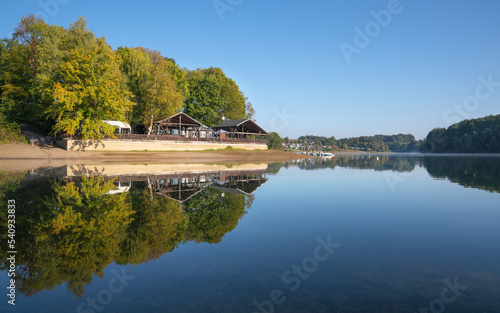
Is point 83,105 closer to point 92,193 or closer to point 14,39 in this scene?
point 14,39

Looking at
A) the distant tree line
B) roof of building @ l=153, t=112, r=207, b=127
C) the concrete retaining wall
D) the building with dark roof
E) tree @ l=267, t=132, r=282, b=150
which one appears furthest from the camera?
tree @ l=267, t=132, r=282, b=150

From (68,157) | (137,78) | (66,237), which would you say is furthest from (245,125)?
(66,237)

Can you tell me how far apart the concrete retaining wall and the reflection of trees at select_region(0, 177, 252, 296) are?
102 ft

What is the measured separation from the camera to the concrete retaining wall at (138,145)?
4203 centimetres

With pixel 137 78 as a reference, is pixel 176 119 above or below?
below

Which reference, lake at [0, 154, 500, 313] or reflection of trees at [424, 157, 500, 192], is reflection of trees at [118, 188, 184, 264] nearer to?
lake at [0, 154, 500, 313]

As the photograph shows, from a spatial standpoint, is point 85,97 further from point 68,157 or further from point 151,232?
point 151,232

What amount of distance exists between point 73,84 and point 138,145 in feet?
43.5

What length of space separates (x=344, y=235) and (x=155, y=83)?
51614mm

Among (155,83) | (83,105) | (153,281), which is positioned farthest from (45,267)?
(155,83)

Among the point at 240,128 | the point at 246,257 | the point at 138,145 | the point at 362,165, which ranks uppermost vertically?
the point at 240,128

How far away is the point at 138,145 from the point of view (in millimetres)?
49000

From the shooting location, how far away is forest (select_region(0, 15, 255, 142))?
39500mm

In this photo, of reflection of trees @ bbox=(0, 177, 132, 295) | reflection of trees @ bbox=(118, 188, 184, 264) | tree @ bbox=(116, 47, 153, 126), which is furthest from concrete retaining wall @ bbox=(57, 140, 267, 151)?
reflection of trees @ bbox=(118, 188, 184, 264)
